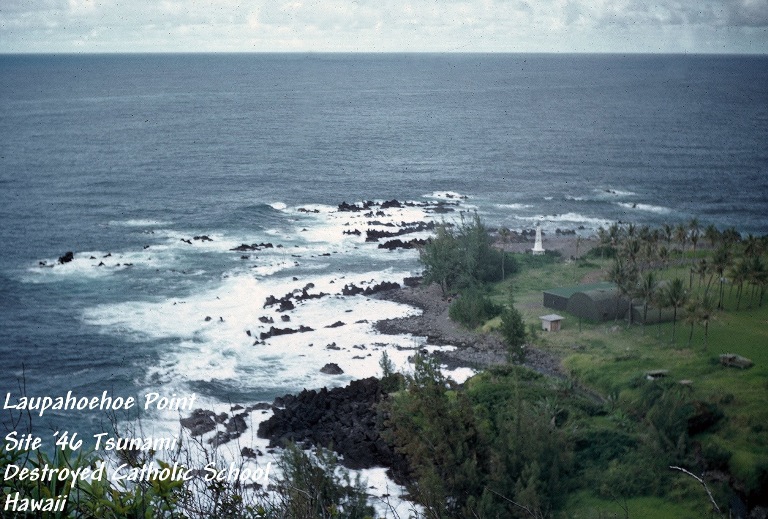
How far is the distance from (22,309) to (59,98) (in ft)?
538

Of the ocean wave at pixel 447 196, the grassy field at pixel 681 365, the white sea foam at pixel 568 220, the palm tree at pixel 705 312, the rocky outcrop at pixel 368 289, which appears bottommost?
the ocean wave at pixel 447 196

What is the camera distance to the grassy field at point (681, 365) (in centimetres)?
2877

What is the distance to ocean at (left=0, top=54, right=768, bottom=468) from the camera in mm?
45406

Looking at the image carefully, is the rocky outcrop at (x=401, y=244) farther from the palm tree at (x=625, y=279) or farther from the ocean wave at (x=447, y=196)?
the palm tree at (x=625, y=279)

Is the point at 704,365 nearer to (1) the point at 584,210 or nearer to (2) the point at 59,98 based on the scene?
(1) the point at 584,210

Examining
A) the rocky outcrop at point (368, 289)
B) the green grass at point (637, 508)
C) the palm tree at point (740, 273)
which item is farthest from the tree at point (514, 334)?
the rocky outcrop at point (368, 289)

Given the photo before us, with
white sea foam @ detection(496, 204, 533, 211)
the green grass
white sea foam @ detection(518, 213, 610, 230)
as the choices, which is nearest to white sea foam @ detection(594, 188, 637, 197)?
white sea foam @ detection(496, 204, 533, 211)

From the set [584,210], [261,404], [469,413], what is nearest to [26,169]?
[584,210]

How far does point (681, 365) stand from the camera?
130ft

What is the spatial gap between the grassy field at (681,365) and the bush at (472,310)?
1.00 meters

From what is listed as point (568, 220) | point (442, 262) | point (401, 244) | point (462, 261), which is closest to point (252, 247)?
point (401, 244)

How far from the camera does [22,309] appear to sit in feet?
174

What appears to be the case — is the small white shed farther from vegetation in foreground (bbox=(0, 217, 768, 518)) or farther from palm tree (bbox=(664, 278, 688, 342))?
palm tree (bbox=(664, 278, 688, 342))

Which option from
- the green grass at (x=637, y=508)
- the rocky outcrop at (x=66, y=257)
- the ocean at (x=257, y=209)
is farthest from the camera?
the rocky outcrop at (x=66, y=257)
